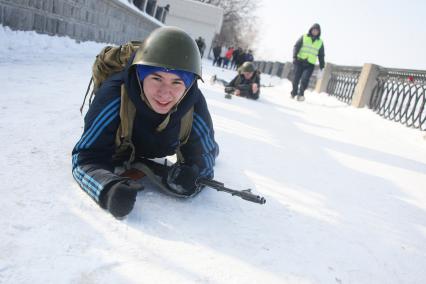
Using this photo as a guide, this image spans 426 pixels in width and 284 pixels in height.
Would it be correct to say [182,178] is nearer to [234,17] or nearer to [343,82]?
[343,82]

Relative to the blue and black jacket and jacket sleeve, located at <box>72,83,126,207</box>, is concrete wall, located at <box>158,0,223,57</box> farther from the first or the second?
jacket sleeve, located at <box>72,83,126,207</box>

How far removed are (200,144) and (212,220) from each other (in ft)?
1.62

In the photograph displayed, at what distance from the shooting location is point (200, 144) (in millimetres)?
2127

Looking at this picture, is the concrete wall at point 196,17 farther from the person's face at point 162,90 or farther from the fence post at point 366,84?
the person's face at point 162,90

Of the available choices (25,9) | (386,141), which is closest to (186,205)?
(386,141)

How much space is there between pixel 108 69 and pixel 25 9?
4.80 meters

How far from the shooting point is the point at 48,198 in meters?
1.63

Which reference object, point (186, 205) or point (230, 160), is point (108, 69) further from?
point (230, 160)

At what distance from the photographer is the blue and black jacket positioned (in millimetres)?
1698

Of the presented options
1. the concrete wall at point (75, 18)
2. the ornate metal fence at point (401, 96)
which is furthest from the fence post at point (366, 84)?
the concrete wall at point (75, 18)

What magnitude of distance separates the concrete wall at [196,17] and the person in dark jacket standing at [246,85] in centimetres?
3281

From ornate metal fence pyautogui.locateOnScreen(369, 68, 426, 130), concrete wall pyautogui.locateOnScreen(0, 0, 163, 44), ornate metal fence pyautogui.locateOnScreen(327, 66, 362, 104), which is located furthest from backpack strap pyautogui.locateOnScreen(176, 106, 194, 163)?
ornate metal fence pyautogui.locateOnScreen(327, 66, 362, 104)

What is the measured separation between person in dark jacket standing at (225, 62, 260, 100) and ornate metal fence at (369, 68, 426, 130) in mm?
3050

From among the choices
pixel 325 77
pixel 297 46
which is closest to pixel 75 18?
pixel 297 46
